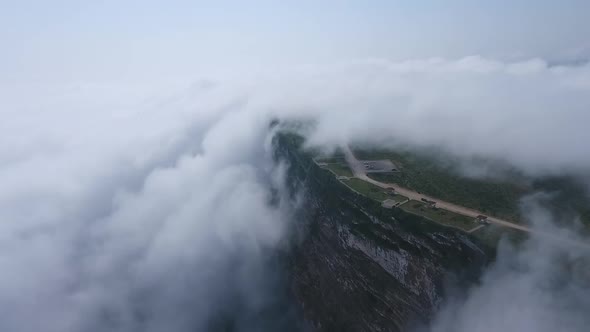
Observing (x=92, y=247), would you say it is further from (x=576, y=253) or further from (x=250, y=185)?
(x=576, y=253)

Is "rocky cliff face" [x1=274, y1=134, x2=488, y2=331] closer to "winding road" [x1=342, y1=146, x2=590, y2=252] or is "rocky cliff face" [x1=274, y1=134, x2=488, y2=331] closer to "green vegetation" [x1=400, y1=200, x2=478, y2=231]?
"green vegetation" [x1=400, y1=200, x2=478, y2=231]

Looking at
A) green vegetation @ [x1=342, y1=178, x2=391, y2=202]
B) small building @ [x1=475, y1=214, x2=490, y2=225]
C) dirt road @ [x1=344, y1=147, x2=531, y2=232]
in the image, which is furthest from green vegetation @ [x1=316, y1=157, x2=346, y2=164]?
small building @ [x1=475, y1=214, x2=490, y2=225]

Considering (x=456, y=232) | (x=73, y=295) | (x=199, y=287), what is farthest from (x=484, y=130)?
(x=73, y=295)

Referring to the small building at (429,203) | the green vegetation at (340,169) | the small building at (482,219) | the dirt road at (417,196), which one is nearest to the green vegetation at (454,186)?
the dirt road at (417,196)

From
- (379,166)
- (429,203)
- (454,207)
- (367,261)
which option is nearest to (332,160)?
(379,166)

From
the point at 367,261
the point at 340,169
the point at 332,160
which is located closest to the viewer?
the point at 367,261

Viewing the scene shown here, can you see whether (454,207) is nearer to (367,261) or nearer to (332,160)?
(367,261)
